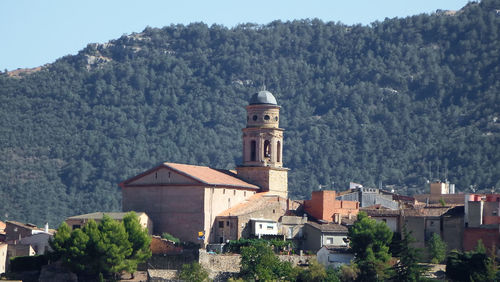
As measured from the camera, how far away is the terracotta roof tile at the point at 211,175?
84.9m

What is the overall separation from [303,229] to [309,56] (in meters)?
106

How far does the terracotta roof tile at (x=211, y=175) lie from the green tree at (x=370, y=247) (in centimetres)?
1046

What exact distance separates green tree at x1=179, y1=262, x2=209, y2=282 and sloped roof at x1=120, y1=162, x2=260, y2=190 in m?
7.62

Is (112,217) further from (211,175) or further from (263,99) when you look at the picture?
(263,99)

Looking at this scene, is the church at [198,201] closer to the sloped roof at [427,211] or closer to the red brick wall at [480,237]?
the sloped roof at [427,211]

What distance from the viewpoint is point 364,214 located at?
83.7 meters

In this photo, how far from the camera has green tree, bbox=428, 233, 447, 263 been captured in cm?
8200

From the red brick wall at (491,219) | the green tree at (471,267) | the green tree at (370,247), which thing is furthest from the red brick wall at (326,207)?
the green tree at (471,267)

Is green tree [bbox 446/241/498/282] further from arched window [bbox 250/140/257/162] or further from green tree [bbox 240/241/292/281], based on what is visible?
Result: arched window [bbox 250/140/257/162]

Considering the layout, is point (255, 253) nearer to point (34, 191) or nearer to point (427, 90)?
Answer: point (34, 191)

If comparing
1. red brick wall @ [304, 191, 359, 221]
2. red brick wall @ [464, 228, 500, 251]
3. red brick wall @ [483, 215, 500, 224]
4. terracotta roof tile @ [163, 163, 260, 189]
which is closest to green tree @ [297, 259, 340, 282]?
red brick wall @ [304, 191, 359, 221]

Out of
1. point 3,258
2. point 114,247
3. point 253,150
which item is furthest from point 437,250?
point 3,258

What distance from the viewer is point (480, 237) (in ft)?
271

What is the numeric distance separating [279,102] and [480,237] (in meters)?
98.3
